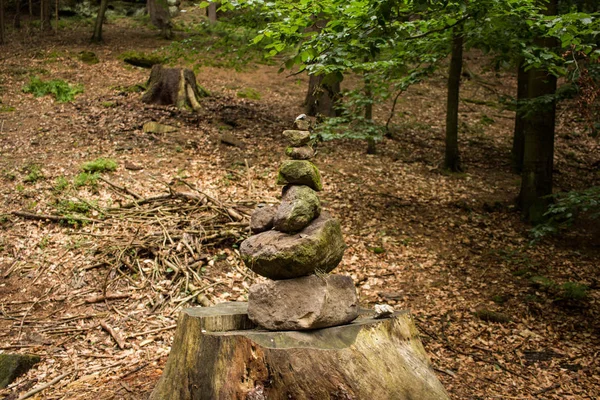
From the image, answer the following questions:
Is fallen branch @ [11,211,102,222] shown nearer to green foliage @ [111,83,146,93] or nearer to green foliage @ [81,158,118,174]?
green foliage @ [81,158,118,174]

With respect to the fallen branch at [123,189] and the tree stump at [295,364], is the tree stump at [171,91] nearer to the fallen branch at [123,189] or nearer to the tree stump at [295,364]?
A: the fallen branch at [123,189]

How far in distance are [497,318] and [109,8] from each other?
90.3 feet

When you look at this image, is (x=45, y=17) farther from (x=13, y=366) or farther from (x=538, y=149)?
(x=538, y=149)

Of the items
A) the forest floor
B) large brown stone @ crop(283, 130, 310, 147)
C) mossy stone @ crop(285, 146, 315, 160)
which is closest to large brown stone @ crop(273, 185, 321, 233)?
mossy stone @ crop(285, 146, 315, 160)

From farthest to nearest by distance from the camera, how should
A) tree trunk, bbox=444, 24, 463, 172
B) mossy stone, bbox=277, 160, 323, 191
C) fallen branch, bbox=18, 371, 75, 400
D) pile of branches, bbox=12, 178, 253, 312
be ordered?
tree trunk, bbox=444, 24, 463, 172 → pile of branches, bbox=12, 178, 253, 312 → fallen branch, bbox=18, 371, 75, 400 → mossy stone, bbox=277, 160, 323, 191

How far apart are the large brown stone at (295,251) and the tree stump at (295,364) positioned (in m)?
0.52

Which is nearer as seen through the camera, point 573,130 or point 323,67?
point 323,67

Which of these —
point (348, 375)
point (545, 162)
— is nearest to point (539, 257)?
point (545, 162)

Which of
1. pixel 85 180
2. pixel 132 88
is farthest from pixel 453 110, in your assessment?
pixel 132 88

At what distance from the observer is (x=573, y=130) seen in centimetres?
1462

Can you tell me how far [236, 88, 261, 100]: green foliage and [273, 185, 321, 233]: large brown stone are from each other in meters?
11.9

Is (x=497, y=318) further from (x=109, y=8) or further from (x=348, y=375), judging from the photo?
(x=109, y=8)

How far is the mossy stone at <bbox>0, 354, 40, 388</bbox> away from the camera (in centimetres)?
486

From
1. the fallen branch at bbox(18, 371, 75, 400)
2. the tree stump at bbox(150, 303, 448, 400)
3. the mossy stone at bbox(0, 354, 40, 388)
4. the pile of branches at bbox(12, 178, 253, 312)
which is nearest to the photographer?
the tree stump at bbox(150, 303, 448, 400)
